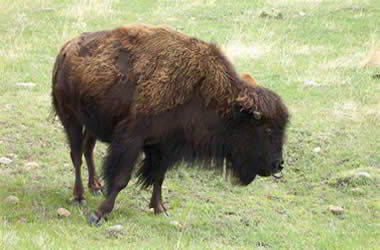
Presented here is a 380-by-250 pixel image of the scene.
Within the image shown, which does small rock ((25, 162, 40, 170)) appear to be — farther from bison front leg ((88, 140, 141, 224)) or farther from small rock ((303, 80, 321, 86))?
small rock ((303, 80, 321, 86))

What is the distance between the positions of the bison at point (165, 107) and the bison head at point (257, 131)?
10 millimetres

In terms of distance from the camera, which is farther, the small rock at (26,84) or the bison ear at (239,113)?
the small rock at (26,84)

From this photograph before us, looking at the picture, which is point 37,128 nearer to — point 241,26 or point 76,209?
point 76,209

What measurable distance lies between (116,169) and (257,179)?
2164 millimetres

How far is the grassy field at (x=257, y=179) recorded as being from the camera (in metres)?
6.28

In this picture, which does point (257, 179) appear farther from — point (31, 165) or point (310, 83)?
point (310, 83)

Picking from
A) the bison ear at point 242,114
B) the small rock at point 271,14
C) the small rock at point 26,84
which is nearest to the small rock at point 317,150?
the bison ear at point 242,114

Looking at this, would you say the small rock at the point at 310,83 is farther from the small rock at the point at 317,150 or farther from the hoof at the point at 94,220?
the hoof at the point at 94,220

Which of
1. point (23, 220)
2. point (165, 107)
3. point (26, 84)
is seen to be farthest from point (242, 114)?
point (26, 84)

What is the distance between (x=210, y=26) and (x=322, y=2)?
161 inches

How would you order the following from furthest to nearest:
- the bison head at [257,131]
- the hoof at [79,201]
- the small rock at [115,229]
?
the hoof at [79,201]
the bison head at [257,131]
the small rock at [115,229]

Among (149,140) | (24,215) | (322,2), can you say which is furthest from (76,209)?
A: (322,2)

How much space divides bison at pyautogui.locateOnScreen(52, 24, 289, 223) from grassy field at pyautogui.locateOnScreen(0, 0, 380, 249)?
20.6 inches

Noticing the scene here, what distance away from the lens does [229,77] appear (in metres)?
6.74
